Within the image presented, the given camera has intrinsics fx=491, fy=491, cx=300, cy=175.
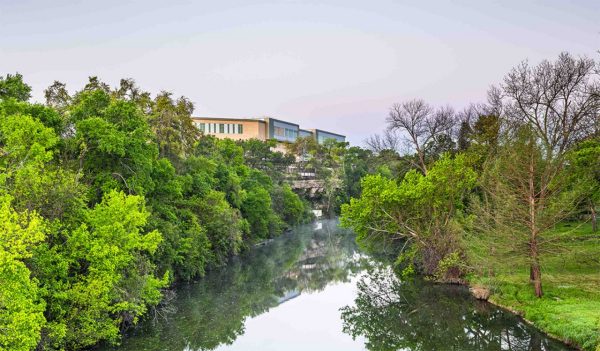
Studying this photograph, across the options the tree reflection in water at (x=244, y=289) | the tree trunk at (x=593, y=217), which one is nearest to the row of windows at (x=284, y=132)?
the tree reflection in water at (x=244, y=289)

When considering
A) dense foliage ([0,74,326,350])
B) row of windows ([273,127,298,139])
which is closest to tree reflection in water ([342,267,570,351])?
dense foliage ([0,74,326,350])

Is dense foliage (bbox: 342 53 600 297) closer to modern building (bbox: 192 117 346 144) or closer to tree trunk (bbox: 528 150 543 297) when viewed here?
tree trunk (bbox: 528 150 543 297)

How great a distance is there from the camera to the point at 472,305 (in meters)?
29.3

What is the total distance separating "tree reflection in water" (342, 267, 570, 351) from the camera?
23531 mm

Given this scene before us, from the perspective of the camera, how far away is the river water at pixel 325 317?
2427 cm

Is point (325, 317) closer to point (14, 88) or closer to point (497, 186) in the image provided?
point (497, 186)

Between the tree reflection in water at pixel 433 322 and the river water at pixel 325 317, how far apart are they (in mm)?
50

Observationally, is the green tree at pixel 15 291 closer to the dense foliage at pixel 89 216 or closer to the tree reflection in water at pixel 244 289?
the dense foliage at pixel 89 216

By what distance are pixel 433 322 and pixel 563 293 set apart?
23.1 ft

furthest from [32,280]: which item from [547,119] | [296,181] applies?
[296,181]

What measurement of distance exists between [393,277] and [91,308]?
85.4 feet

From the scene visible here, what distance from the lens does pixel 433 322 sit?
27.4 m

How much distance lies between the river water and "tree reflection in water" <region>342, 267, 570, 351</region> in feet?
0.16

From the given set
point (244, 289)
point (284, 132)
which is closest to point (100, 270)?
point (244, 289)
